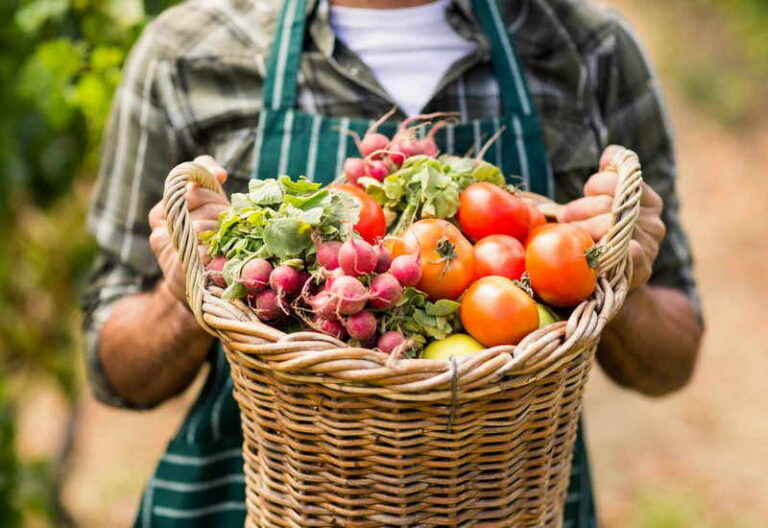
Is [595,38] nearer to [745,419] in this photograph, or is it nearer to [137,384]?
[137,384]

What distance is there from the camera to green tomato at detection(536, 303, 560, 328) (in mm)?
1392

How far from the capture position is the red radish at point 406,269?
1.31 metres

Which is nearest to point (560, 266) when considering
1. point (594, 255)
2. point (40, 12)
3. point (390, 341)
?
point (594, 255)

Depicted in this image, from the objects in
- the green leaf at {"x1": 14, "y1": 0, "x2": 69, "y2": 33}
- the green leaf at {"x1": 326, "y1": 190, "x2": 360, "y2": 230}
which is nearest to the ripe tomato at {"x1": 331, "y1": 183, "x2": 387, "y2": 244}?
the green leaf at {"x1": 326, "y1": 190, "x2": 360, "y2": 230}

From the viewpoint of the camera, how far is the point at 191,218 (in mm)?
1482

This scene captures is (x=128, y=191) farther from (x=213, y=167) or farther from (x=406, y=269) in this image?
(x=406, y=269)

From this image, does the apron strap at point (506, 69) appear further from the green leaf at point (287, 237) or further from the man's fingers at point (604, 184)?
the green leaf at point (287, 237)

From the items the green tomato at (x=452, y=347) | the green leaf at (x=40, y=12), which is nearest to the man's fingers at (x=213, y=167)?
the green tomato at (x=452, y=347)

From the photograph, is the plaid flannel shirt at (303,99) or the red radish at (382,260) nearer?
the red radish at (382,260)

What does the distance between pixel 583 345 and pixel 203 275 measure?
22.2 inches

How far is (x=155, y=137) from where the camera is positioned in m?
1.89

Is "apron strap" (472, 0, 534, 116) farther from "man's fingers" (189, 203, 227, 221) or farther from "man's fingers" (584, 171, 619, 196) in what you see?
"man's fingers" (189, 203, 227, 221)

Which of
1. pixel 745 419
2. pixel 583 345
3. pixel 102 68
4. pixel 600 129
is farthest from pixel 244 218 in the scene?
pixel 745 419

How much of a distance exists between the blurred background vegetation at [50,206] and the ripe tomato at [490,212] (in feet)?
3.71
